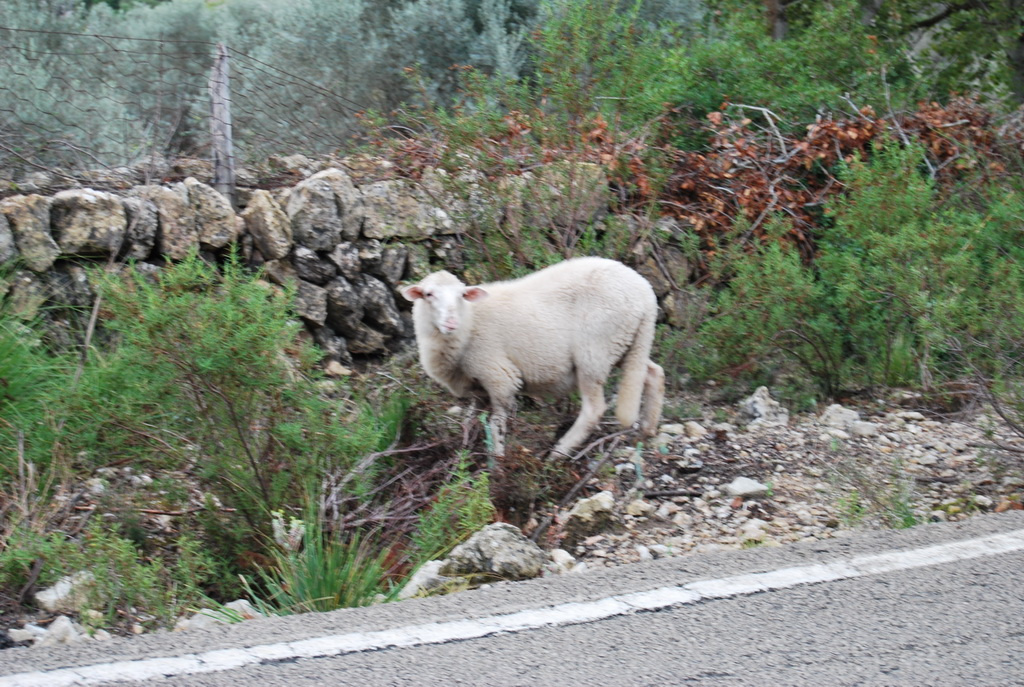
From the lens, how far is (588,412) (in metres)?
6.43

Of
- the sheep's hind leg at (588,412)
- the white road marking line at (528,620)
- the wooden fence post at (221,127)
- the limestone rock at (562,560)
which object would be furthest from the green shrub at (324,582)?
the wooden fence post at (221,127)

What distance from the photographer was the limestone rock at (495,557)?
4426 millimetres

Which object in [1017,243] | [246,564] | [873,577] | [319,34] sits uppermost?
[319,34]

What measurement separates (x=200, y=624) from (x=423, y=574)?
0.93 m

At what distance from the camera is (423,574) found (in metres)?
4.40

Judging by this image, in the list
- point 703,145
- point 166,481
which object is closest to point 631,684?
point 166,481

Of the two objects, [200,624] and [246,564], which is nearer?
[200,624]

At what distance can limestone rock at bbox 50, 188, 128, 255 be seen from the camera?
6953 millimetres

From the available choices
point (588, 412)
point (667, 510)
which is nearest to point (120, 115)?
point (588, 412)

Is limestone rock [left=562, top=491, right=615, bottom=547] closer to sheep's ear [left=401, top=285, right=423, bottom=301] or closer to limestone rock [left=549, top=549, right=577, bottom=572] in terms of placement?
limestone rock [left=549, top=549, right=577, bottom=572]

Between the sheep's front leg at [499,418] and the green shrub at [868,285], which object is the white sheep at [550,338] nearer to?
the sheep's front leg at [499,418]

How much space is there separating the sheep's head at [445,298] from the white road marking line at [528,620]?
8.68 feet

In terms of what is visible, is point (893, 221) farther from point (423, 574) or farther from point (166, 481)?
point (166, 481)

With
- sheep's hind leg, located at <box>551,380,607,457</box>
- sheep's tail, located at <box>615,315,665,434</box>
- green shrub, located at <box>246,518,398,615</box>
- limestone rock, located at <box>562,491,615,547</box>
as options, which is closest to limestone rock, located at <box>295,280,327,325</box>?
sheep's hind leg, located at <box>551,380,607,457</box>
